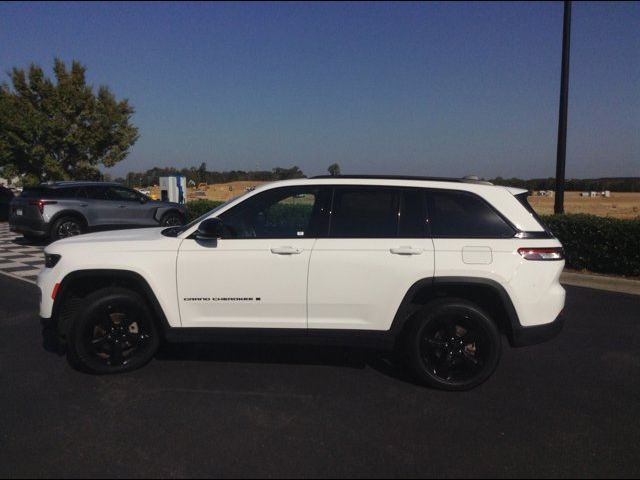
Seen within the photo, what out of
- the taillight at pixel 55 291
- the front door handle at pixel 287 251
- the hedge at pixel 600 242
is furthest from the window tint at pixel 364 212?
the hedge at pixel 600 242

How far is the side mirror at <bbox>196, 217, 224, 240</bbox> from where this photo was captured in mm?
4145

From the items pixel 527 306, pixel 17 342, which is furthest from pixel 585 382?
pixel 17 342

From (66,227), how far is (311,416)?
10.4 metres

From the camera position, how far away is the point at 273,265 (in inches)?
165

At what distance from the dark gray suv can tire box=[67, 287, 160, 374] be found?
7541mm

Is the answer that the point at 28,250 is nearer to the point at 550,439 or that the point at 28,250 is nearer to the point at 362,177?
the point at 362,177

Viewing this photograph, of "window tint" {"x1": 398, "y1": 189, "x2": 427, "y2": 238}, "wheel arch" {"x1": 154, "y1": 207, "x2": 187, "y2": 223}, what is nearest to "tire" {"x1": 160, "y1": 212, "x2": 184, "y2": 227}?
"wheel arch" {"x1": 154, "y1": 207, "x2": 187, "y2": 223}

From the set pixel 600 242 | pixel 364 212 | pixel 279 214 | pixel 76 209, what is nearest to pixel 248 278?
pixel 279 214

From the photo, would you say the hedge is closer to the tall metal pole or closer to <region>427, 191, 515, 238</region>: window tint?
the tall metal pole

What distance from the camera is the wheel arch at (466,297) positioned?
4090mm

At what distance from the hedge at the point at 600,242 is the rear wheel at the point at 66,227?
10100 mm

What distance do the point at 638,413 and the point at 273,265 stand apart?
2.86 meters

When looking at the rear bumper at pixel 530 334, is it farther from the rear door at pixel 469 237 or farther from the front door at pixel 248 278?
the front door at pixel 248 278

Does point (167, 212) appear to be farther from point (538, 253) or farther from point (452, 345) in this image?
point (538, 253)
